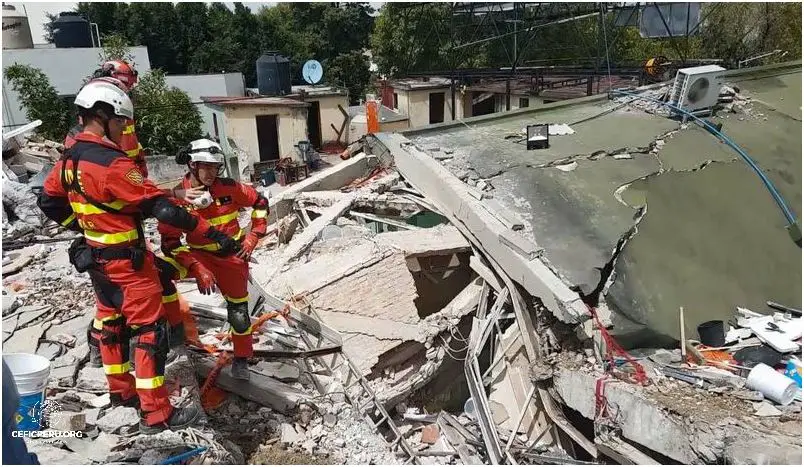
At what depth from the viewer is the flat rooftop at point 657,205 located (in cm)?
510

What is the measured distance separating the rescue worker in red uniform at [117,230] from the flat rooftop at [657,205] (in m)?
3.46

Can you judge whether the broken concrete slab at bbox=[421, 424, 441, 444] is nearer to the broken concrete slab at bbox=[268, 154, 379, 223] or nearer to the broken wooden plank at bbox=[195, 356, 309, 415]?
the broken wooden plank at bbox=[195, 356, 309, 415]

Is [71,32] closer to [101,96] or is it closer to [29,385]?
[101,96]

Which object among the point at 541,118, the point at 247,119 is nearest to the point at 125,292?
the point at 541,118

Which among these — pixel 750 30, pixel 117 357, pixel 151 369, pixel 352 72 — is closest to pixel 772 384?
pixel 151 369

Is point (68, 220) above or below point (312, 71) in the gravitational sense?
below

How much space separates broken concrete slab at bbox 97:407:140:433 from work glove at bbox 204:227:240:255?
132cm

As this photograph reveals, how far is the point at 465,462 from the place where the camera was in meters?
5.60

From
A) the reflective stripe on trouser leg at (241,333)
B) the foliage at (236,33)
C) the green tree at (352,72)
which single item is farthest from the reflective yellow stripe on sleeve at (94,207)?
the green tree at (352,72)

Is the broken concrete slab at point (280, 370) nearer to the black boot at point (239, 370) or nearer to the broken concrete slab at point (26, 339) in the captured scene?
the black boot at point (239, 370)

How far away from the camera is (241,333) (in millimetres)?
4605

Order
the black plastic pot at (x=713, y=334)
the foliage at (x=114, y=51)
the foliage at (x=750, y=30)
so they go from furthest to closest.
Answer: the foliage at (x=750, y=30) → the foliage at (x=114, y=51) → the black plastic pot at (x=713, y=334)

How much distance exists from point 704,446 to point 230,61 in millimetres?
35610

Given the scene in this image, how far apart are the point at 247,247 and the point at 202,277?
0.44 meters
